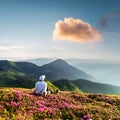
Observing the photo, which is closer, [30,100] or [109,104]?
[30,100]

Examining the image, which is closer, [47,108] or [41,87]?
[47,108]

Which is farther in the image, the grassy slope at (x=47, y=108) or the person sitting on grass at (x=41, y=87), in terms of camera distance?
the person sitting on grass at (x=41, y=87)

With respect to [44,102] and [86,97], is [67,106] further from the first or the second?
[86,97]

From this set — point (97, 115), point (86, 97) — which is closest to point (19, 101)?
point (97, 115)

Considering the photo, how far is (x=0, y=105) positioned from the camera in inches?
1090

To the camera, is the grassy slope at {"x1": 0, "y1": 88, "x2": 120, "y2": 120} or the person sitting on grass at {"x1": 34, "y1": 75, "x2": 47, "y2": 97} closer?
the grassy slope at {"x1": 0, "y1": 88, "x2": 120, "y2": 120}

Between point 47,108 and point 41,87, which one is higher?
point 41,87

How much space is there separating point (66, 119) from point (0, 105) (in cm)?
645

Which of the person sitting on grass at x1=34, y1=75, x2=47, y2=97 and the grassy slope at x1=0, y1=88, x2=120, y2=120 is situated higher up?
the person sitting on grass at x1=34, y1=75, x2=47, y2=97

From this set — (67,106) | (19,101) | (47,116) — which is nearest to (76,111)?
(67,106)

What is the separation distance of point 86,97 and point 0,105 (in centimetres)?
1451

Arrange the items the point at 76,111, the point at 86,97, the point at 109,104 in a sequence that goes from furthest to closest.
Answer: the point at 86,97
the point at 109,104
the point at 76,111

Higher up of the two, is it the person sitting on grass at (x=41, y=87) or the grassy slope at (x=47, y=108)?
the person sitting on grass at (x=41, y=87)

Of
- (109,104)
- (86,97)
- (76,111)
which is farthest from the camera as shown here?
(86,97)
